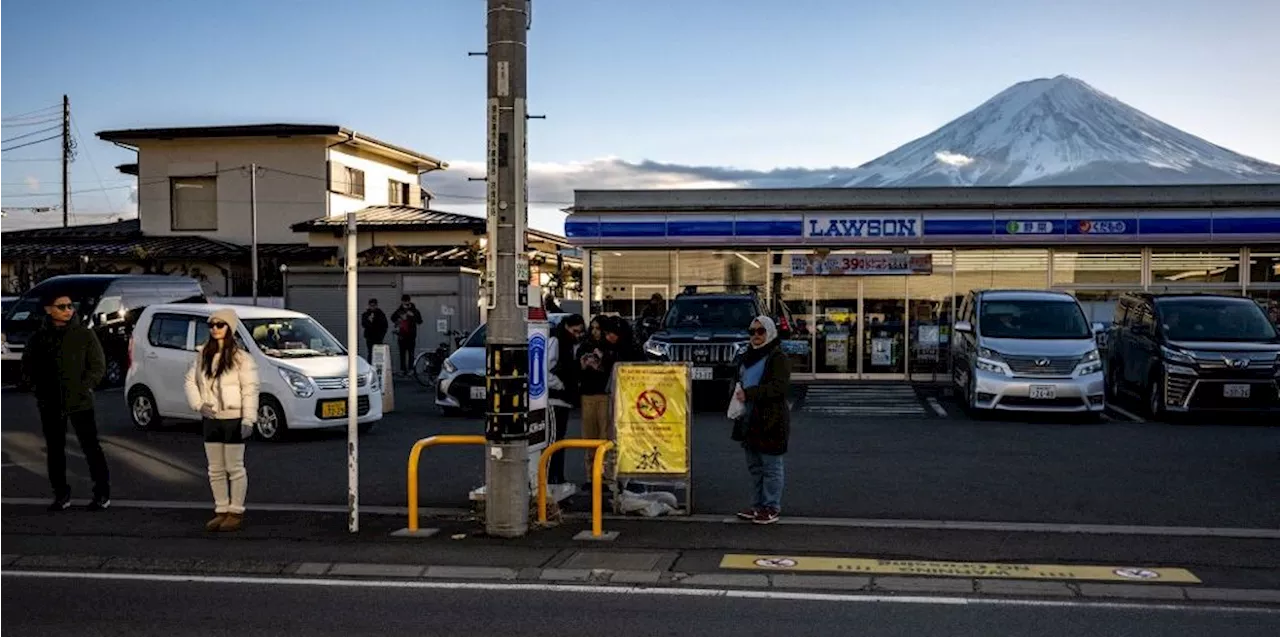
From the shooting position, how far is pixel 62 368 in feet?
35.2

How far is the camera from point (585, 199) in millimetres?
26312

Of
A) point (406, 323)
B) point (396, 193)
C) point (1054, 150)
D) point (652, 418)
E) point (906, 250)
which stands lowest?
point (652, 418)

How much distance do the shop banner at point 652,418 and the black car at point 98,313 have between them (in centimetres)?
1711

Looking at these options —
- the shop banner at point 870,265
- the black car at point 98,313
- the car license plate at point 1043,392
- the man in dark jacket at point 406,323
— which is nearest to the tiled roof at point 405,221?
the man in dark jacket at point 406,323

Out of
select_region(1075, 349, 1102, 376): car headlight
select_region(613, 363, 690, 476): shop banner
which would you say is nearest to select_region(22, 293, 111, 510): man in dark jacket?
select_region(613, 363, 690, 476): shop banner

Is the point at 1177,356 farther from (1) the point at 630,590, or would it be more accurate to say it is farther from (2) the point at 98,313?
(2) the point at 98,313

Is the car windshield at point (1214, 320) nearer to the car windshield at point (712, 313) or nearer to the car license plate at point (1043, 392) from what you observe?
the car license plate at point (1043, 392)

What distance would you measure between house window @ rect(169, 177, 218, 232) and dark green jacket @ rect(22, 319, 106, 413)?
1376 inches

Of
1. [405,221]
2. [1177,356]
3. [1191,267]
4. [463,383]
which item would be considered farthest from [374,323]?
[1191,267]

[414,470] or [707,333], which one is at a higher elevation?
[707,333]

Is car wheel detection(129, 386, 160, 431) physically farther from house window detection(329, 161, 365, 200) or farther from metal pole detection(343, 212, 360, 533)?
house window detection(329, 161, 365, 200)

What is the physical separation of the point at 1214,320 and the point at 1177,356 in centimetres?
152

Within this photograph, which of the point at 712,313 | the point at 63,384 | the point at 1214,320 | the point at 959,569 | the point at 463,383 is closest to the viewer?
the point at 959,569

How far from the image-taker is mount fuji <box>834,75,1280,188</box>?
39.5 m
